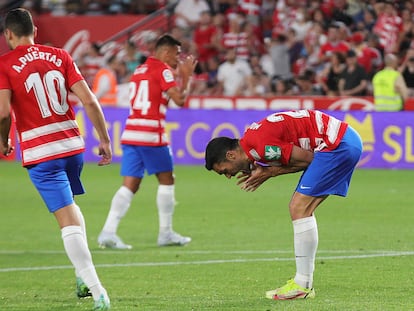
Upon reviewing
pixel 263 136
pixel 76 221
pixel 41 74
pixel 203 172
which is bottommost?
pixel 203 172

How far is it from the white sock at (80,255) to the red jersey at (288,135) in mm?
1412

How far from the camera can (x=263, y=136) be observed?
7715 mm

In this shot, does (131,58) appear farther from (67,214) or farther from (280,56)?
(67,214)

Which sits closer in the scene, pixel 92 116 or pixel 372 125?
pixel 92 116

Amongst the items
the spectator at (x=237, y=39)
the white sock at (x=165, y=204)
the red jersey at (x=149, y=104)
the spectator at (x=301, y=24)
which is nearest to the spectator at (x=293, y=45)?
the spectator at (x=301, y=24)

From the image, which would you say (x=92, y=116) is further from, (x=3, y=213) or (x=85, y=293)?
(x=3, y=213)

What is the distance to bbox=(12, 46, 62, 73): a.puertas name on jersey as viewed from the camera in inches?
307

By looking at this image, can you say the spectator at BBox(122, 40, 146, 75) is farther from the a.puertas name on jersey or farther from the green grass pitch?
the a.puertas name on jersey

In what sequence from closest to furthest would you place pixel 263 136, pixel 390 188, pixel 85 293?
pixel 263 136 < pixel 85 293 < pixel 390 188

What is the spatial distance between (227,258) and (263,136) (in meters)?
3.24

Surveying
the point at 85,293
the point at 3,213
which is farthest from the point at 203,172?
the point at 85,293

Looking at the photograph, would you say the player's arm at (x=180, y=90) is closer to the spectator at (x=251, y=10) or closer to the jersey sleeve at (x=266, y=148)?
the jersey sleeve at (x=266, y=148)

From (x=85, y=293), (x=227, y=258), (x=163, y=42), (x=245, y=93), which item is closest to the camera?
(x=85, y=293)

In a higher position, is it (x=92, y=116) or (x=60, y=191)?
(x=92, y=116)
